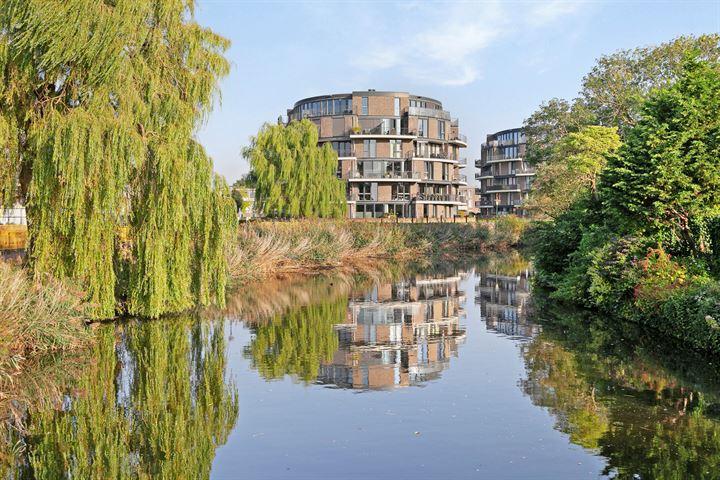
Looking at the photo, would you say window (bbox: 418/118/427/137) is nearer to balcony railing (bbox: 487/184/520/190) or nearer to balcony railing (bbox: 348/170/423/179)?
balcony railing (bbox: 348/170/423/179)

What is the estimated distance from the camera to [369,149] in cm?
8262

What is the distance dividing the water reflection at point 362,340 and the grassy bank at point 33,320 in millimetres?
3487

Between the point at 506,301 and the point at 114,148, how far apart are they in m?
15.0

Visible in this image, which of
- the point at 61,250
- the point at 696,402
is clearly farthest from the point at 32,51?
the point at 696,402

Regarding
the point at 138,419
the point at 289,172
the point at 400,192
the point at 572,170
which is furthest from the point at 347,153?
the point at 138,419

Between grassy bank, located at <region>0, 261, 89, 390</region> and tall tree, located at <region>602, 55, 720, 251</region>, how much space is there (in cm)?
1346

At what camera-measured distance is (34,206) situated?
14688 millimetres

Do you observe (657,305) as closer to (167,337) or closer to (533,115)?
(167,337)

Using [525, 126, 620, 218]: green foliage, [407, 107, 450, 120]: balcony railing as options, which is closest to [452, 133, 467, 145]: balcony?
[407, 107, 450, 120]: balcony railing

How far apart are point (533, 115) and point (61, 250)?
38.1 m

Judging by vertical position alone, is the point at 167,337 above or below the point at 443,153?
below

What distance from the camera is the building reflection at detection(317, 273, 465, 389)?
12.4m

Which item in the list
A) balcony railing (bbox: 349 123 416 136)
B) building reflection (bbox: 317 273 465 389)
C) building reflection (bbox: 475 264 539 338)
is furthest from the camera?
balcony railing (bbox: 349 123 416 136)

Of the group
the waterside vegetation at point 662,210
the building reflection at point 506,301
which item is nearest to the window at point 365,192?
the building reflection at point 506,301
